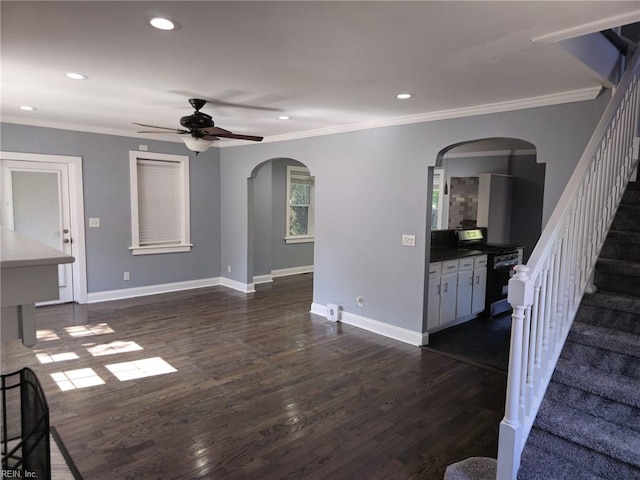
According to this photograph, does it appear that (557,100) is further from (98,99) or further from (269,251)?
(269,251)

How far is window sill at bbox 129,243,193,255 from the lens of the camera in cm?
633

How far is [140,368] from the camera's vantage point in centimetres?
381

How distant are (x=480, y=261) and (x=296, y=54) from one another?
3833 mm

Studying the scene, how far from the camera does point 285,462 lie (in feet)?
8.21

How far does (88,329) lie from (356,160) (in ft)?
12.2

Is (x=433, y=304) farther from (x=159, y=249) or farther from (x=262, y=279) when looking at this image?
(x=159, y=249)

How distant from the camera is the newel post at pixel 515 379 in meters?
1.92

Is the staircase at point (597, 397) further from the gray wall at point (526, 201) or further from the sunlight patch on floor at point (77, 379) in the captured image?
the gray wall at point (526, 201)

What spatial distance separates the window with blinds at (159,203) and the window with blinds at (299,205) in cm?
216

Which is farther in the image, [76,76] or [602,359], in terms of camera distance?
[76,76]

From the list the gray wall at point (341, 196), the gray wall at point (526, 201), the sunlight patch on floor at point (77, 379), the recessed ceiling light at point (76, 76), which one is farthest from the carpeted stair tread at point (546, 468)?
the gray wall at point (526, 201)

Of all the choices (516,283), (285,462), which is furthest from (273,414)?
(516,283)

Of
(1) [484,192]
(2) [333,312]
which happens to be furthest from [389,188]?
(1) [484,192]

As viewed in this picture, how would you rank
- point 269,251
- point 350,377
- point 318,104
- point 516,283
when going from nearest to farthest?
point 516,283
point 350,377
point 318,104
point 269,251
